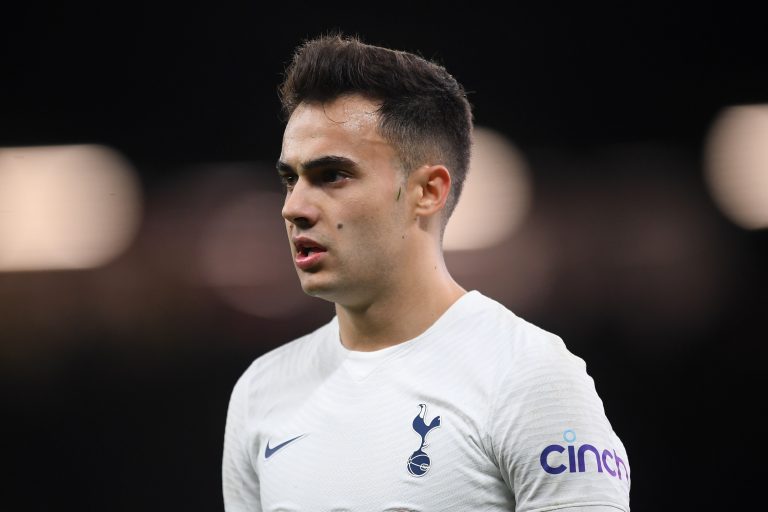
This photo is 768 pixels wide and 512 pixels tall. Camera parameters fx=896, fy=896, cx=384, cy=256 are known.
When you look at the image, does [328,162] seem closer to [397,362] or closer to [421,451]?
[397,362]

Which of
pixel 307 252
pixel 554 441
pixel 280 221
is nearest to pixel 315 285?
pixel 307 252

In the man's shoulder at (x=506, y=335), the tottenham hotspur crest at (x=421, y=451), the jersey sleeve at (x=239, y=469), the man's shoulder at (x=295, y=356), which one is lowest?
the jersey sleeve at (x=239, y=469)

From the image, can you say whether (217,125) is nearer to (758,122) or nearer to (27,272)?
(27,272)

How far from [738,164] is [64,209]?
2.71 m

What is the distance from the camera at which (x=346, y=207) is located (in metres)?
1.84

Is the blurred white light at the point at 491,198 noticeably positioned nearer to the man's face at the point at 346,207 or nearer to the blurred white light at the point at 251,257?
the blurred white light at the point at 251,257

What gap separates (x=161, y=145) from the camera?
365 centimetres

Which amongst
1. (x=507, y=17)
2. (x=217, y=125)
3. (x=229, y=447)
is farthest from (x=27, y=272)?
(x=507, y=17)

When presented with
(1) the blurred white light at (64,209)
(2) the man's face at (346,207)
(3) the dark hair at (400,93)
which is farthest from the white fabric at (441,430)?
(1) the blurred white light at (64,209)

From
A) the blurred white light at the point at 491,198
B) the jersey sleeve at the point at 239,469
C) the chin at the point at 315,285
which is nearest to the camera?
the chin at the point at 315,285

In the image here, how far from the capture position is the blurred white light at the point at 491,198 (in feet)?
11.6

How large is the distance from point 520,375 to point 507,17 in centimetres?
215

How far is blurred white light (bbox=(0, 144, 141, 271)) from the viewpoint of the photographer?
3.64m

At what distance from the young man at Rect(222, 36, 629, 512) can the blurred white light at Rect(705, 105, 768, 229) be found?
5.78 feet
